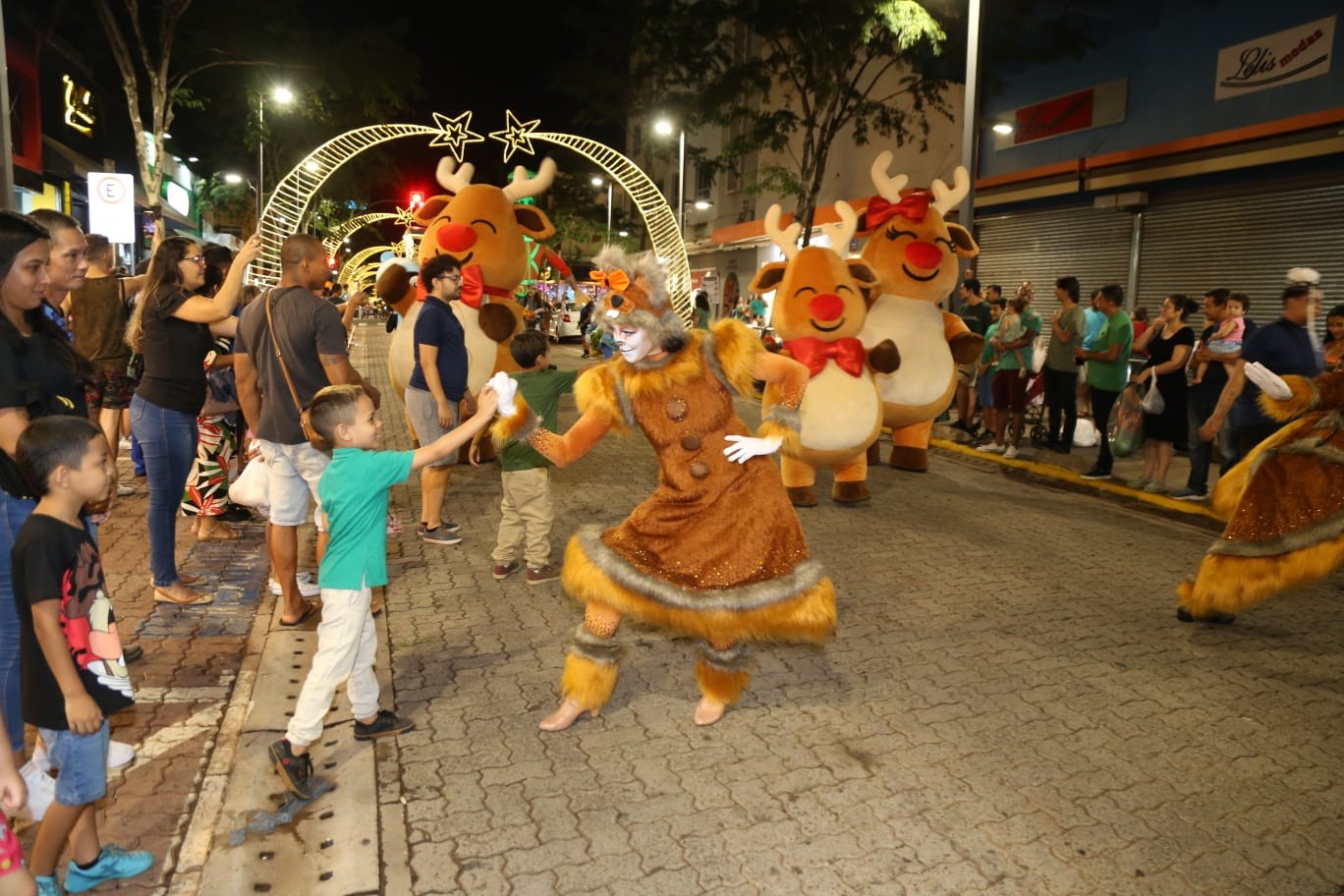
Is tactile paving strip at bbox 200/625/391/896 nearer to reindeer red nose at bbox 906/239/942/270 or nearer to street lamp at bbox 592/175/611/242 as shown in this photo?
reindeer red nose at bbox 906/239/942/270

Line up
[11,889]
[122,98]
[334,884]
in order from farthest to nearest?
1. [122,98]
2. [334,884]
3. [11,889]

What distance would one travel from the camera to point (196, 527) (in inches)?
264

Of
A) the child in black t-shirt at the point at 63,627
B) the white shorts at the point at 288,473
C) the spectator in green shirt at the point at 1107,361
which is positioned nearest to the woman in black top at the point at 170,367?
the white shorts at the point at 288,473

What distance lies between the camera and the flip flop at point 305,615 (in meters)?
4.99

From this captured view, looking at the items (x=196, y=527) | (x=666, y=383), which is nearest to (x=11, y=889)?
(x=666, y=383)

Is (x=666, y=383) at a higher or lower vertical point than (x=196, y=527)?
higher

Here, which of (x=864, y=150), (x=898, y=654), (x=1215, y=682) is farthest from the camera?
(x=864, y=150)

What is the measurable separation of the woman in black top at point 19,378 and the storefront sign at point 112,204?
1295 cm

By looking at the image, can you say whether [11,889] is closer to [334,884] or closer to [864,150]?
[334,884]

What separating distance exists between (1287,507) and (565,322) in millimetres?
25747

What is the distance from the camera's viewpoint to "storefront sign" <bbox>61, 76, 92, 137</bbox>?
20.9 m

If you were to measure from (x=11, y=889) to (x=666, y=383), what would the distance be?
2550 mm

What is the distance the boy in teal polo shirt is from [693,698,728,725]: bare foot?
1360 millimetres

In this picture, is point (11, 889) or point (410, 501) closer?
point (11, 889)
